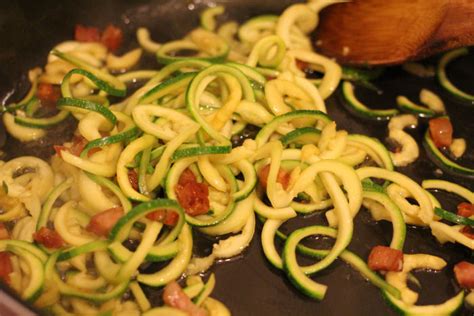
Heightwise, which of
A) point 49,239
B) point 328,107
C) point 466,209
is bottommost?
point 466,209

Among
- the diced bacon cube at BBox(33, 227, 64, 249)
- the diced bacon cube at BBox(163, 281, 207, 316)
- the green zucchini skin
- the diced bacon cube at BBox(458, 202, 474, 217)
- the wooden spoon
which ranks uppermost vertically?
the wooden spoon

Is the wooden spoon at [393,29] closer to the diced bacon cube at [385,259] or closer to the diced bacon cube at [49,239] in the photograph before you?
the diced bacon cube at [385,259]

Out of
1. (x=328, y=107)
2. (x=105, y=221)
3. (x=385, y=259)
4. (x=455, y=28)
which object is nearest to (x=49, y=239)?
(x=105, y=221)

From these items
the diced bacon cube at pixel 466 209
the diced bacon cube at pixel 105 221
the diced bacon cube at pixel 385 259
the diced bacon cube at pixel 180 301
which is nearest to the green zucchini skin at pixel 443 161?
the diced bacon cube at pixel 466 209

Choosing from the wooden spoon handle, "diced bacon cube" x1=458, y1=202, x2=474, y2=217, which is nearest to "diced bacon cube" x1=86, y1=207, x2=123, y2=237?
"diced bacon cube" x1=458, y1=202, x2=474, y2=217

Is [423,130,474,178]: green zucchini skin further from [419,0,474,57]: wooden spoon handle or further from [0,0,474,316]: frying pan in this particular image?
[419,0,474,57]: wooden spoon handle

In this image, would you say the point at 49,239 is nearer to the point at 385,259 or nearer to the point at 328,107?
the point at 385,259

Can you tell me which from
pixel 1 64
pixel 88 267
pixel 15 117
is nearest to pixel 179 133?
pixel 88 267
